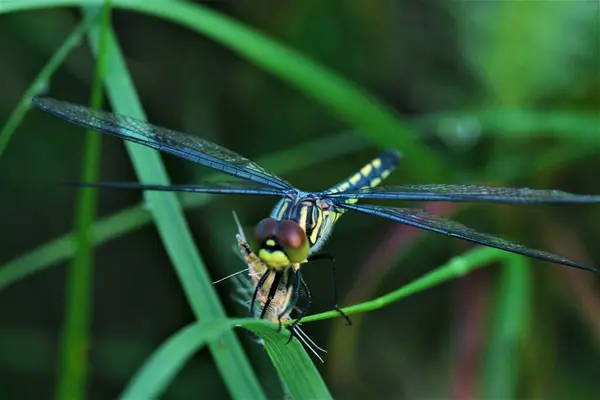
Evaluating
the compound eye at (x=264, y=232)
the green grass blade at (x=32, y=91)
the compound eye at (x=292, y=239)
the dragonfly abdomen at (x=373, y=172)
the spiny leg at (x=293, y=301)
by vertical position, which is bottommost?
the spiny leg at (x=293, y=301)

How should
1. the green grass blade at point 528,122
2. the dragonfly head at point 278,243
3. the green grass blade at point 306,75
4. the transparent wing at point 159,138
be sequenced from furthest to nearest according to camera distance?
the green grass blade at point 528,122
the green grass blade at point 306,75
the transparent wing at point 159,138
the dragonfly head at point 278,243

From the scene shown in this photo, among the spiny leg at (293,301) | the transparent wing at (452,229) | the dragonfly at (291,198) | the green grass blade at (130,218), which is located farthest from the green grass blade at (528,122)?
the spiny leg at (293,301)

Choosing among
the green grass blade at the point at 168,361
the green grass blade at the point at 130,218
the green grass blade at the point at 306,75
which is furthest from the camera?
the green grass blade at the point at 130,218

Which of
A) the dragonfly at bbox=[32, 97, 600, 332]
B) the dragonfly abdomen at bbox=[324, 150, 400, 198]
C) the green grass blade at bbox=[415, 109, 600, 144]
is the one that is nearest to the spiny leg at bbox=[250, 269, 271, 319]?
the dragonfly at bbox=[32, 97, 600, 332]

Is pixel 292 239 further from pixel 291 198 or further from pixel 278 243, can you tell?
pixel 291 198

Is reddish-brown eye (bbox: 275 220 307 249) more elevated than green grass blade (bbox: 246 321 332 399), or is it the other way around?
reddish-brown eye (bbox: 275 220 307 249)

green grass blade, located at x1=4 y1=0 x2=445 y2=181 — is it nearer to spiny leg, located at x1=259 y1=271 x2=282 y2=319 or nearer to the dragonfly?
the dragonfly

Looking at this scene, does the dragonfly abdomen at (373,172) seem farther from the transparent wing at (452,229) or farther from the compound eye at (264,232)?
the compound eye at (264,232)

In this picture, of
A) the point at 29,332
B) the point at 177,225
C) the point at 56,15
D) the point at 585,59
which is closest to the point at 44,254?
the point at 29,332

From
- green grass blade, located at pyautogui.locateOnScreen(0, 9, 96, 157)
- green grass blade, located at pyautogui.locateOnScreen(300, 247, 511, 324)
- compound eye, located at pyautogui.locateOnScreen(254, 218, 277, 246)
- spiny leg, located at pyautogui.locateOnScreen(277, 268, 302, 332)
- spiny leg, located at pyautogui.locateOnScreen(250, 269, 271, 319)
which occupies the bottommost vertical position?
green grass blade, located at pyautogui.locateOnScreen(300, 247, 511, 324)
